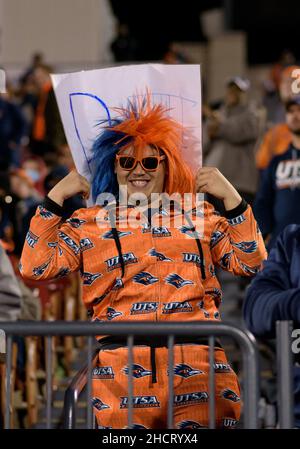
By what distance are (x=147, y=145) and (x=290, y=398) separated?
4.39ft

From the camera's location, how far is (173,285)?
4566 millimetres

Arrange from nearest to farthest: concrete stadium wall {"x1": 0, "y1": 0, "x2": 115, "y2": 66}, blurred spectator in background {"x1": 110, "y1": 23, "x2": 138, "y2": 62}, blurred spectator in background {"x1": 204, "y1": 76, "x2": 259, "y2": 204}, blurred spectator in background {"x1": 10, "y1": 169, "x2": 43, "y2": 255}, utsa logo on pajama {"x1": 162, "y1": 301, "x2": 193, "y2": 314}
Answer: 1. utsa logo on pajama {"x1": 162, "y1": 301, "x2": 193, "y2": 314}
2. blurred spectator in background {"x1": 10, "y1": 169, "x2": 43, "y2": 255}
3. blurred spectator in background {"x1": 204, "y1": 76, "x2": 259, "y2": 204}
4. blurred spectator in background {"x1": 110, "y1": 23, "x2": 138, "y2": 62}
5. concrete stadium wall {"x1": 0, "y1": 0, "x2": 115, "y2": 66}

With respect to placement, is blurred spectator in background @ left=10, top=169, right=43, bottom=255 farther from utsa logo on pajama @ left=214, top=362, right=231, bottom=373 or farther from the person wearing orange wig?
utsa logo on pajama @ left=214, top=362, right=231, bottom=373

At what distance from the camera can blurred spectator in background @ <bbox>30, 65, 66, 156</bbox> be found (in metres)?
17.2

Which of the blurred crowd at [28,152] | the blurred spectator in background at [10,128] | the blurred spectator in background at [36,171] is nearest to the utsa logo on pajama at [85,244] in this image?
the blurred crowd at [28,152]

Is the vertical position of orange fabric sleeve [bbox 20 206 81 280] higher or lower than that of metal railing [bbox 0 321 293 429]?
higher

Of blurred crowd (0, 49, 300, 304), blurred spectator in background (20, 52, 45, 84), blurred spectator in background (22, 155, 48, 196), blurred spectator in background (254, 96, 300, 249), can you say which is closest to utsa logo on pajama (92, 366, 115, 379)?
blurred crowd (0, 49, 300, 304)

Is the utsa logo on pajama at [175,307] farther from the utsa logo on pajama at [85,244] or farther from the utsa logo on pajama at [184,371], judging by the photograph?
the utsa logo on pajama at [85,244]

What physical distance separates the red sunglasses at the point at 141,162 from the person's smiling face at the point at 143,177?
12 millimetres

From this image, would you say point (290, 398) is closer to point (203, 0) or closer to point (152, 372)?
point (152, 372)

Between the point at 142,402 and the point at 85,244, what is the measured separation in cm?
65

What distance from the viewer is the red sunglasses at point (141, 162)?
479cm

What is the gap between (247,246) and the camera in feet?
15.4

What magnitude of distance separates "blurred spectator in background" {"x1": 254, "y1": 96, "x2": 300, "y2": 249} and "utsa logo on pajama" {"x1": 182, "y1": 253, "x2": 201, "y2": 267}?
3294mm
